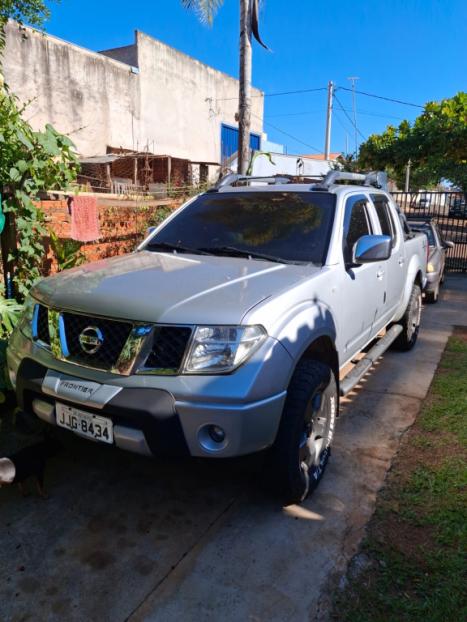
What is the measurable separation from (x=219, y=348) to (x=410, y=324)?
156 inches

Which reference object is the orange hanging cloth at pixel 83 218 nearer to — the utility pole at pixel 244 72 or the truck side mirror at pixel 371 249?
the truck side mirror at pixel 371 249

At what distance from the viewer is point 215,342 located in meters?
2.26

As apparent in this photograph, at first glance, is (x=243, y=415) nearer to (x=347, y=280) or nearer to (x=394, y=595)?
(x=394, y=595)

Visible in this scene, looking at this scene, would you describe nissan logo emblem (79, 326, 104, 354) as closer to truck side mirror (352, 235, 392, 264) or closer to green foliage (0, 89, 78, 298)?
truck side mirror (352, 235, 392, 264)

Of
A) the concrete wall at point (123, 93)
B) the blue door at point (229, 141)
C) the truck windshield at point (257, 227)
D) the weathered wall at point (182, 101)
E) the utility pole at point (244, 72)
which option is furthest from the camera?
the blue door at point (229, 141)

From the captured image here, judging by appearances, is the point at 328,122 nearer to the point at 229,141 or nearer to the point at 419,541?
the point at 229,141

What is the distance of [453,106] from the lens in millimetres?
11680

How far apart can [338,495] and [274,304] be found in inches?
52.3

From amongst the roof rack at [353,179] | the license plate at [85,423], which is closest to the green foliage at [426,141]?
the roof rack at [353,179]

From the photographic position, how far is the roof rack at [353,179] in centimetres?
381

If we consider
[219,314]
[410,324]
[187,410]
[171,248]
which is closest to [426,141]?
[410,324]

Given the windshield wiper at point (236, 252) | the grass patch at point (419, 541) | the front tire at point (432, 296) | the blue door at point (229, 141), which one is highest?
the blue door at point (229, 141)

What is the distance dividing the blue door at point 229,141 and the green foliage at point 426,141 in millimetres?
9980

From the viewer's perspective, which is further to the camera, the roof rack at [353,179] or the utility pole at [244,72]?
the utility pole at [244,72]
